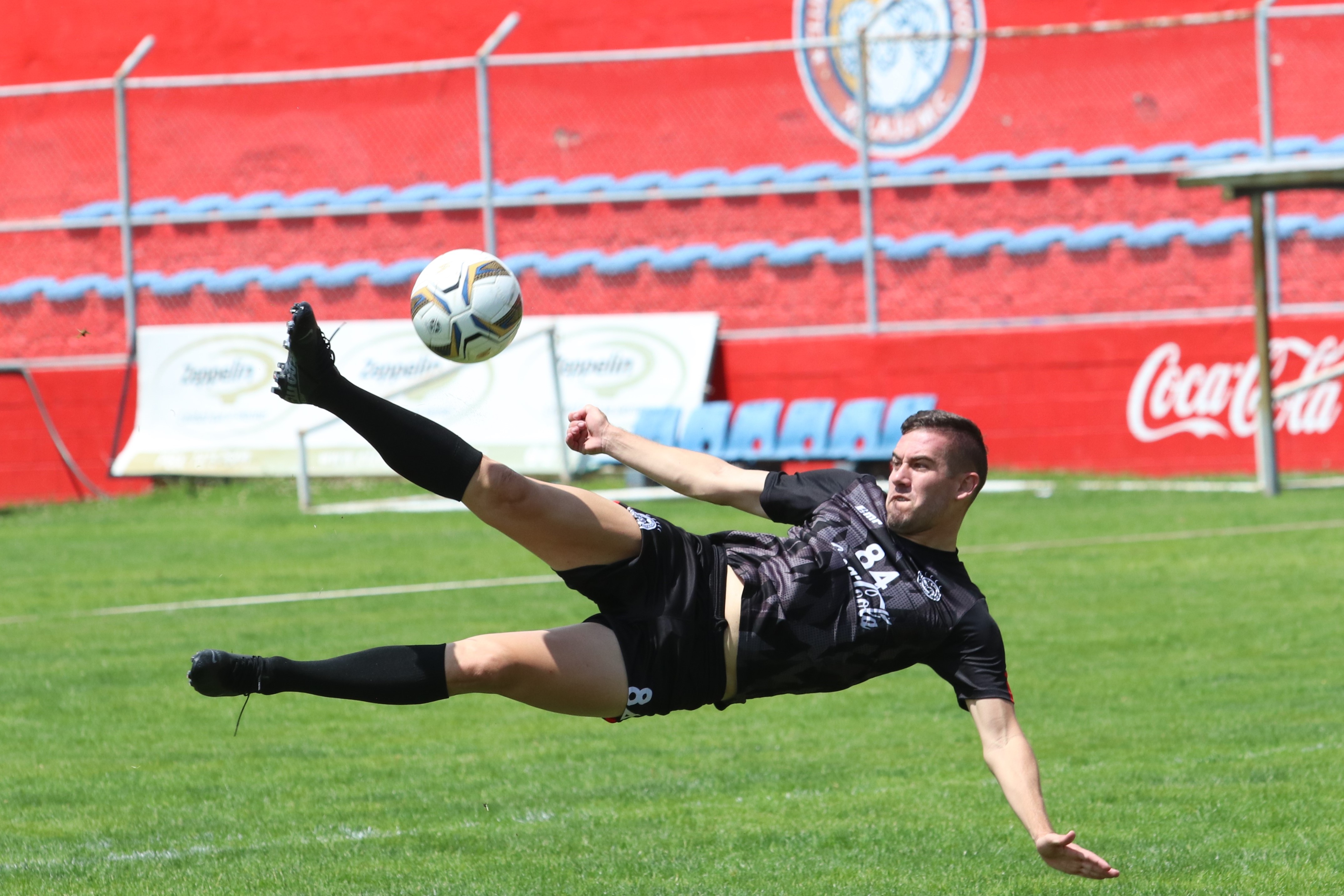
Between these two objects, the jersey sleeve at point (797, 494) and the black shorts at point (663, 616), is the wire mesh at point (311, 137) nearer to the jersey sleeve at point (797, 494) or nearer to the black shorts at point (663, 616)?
the jersey sleeve at point (797, 494)

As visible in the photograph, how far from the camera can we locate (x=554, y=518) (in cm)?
522

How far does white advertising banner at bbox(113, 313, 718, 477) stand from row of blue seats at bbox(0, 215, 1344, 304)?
473 centimetres

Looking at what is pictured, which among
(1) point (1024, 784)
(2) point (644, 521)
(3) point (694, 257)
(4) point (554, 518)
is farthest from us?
(3) point (694, 257)

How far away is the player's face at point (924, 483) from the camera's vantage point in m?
5.43

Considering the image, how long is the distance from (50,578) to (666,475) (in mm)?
9182

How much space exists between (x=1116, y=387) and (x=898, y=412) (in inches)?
103

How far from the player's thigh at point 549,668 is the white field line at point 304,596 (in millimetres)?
7029

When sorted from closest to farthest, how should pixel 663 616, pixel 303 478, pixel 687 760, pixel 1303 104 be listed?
pixel 663 616 → pixel 687 760 → pixel 303 478 → pixel 1303 104

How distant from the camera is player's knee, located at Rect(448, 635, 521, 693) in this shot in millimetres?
5047

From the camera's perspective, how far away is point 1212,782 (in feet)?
23.4

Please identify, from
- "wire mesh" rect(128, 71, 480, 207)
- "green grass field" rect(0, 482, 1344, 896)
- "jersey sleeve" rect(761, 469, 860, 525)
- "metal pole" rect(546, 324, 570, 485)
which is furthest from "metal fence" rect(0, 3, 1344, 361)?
"jersey sleeve" rect(761, 469, 860, 525)

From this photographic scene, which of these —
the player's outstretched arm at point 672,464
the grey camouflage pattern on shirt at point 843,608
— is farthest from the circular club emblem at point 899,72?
the grey camouflage pattern on shirt at point 843,608

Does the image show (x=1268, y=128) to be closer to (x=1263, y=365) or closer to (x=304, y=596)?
(x=1263, y=365)

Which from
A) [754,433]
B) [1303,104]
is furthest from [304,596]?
[1303,104]
